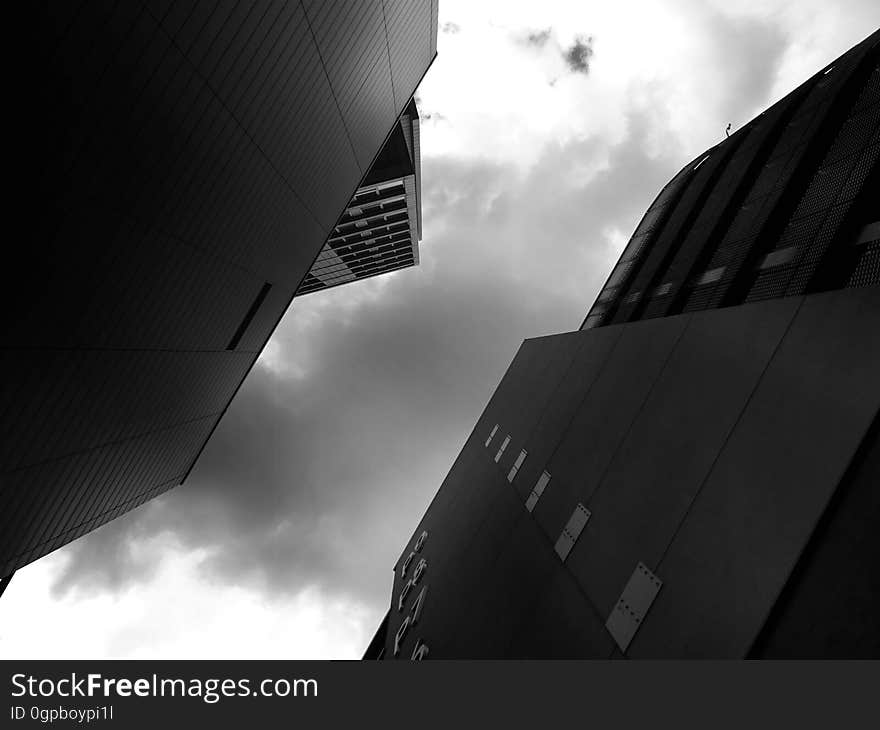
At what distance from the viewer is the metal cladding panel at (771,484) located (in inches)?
203

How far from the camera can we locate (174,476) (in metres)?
22.3

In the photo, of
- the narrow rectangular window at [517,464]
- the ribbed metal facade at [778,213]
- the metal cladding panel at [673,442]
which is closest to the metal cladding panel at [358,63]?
the metal cladding panel at [673,442]

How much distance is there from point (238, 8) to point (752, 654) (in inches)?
508

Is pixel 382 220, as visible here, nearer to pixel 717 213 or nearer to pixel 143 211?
pixel 717 213

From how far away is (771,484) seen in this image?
5750mm

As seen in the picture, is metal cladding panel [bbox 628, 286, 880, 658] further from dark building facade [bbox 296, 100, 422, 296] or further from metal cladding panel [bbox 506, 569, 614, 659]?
dark building facade [bbox 296, 100, 422, 296]

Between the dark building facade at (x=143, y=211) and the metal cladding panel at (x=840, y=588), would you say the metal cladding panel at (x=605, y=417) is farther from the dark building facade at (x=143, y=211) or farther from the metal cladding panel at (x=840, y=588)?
the dark building facade at (x=143, y=211)

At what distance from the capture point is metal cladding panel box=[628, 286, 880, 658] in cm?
516

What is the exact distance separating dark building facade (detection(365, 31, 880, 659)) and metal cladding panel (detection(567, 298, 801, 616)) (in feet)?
0.13

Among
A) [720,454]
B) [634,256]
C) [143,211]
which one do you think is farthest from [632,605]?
[634,256]

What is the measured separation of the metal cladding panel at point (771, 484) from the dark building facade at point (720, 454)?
1.0 inches

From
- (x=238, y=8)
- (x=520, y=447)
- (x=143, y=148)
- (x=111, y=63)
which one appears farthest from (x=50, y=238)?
(x=520, y=447)

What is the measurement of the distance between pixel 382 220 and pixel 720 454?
46.7 metres

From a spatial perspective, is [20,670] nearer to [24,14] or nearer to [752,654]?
[24,14]
